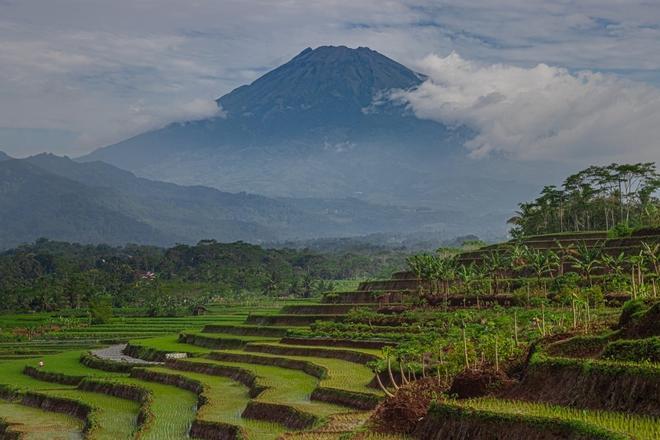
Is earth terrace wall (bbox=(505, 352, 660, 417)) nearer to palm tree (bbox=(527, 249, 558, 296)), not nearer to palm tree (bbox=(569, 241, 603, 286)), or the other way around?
palm tree (bbox=(569, 241, 603, 286))

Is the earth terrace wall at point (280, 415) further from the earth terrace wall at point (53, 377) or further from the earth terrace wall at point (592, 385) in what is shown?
the earth terrace wall at point (53, 377)

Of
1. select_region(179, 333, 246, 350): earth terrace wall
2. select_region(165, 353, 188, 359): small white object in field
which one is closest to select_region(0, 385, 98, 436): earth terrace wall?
select_region(165, 353, 188, 359): small white object in field

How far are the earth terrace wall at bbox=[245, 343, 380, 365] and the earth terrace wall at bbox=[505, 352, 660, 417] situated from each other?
1745 centimetres

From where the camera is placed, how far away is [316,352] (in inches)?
1783

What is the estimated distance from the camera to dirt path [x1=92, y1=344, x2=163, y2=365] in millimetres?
55972

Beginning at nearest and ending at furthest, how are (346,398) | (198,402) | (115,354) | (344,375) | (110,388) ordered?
(346,398)
(198,402)
(344,375)
(110,388)
(115,354)

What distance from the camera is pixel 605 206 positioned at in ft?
272

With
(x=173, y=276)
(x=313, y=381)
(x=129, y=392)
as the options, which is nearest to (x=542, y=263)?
(x=313, y=381)

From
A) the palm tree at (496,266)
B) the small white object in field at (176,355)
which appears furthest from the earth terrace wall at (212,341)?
the palm tree at (496,266)

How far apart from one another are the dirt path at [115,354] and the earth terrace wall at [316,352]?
7.07 m

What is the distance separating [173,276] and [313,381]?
110m

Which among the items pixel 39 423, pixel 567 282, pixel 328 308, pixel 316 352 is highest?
pixel 567 282

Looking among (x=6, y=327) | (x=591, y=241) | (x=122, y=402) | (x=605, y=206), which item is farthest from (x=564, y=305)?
(x=6, y=327)

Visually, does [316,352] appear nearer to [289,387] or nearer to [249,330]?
[289,387]
